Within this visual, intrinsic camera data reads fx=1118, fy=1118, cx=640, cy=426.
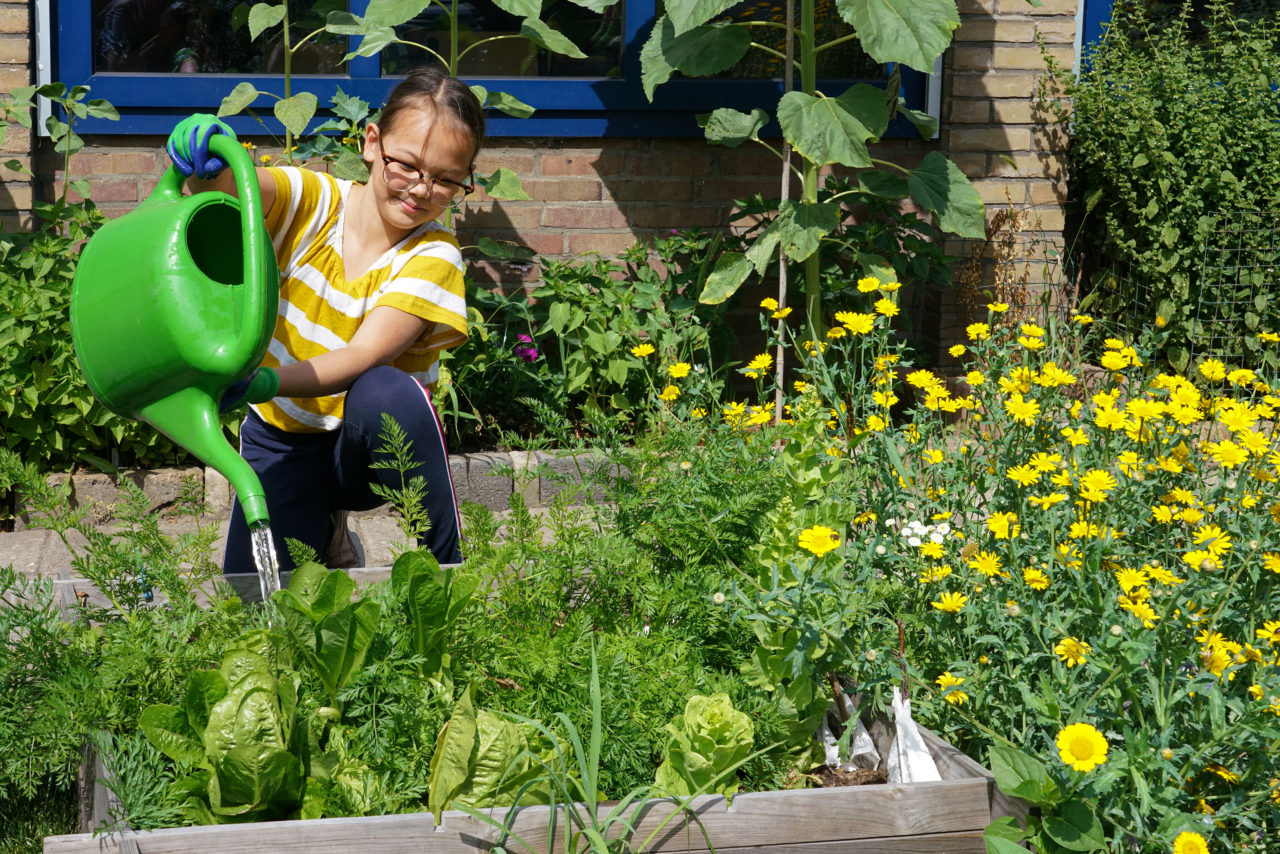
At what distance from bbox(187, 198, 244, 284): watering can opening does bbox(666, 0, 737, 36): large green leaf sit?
1665 millimetres

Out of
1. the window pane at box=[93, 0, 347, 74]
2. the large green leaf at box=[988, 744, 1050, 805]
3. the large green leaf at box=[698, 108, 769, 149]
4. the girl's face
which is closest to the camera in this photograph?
the large green leaf at box=[988, 744, 1050, 805]

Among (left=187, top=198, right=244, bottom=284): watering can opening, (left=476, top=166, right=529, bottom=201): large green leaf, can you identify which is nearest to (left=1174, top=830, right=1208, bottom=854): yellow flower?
(left=187, top=198, right=244, bottom=284): watering can opening

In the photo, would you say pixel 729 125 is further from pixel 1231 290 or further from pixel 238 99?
pixel 1231 290

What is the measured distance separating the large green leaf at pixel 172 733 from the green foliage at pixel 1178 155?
3497 millimetres

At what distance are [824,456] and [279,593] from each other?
0.95 m

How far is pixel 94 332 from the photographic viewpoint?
151 centimetres

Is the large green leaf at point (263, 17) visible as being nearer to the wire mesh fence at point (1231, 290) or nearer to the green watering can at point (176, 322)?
the green watering can at point (176, 322)

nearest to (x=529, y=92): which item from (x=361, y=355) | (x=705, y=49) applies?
(x=705, y=49)

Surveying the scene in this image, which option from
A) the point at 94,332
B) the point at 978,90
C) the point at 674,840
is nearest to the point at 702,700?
the point at 674,840

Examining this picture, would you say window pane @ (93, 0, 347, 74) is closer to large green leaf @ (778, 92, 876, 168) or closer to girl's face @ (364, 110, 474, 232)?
large green leaf @ (778, 92, 876, 168)

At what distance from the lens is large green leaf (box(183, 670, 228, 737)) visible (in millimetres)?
1241

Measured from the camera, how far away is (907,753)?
4.66 ft

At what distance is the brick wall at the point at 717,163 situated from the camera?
394cm

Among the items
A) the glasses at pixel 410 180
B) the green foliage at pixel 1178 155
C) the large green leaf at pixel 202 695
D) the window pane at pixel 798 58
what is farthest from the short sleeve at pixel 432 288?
the green foliage at pixel 1178 155
